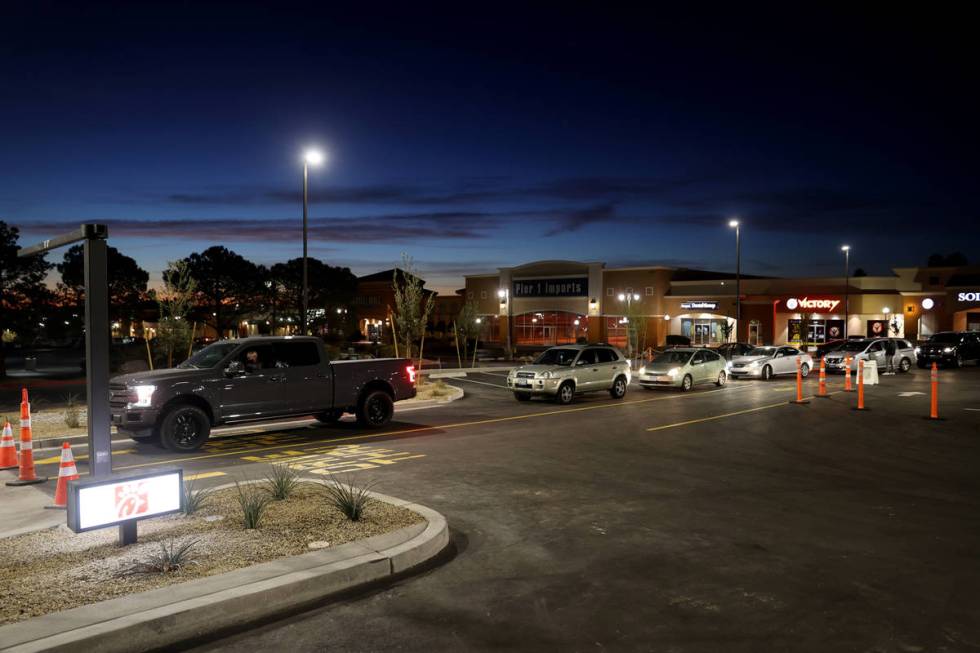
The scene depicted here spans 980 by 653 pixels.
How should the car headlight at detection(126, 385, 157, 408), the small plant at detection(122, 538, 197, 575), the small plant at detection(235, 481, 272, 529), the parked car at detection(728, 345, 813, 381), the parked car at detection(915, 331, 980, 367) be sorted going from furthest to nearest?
the parked car at detection(915, 331, 980, 367) < the parked car at detection(728, 345, 813, 381) < the car headlight at detection(126, 385, 157, 408) < the small plant at detection(235, 481, 272, 529) < the small plant at detection(122, 538, 197, 575)

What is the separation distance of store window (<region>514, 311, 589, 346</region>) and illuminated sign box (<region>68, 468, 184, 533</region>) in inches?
2440

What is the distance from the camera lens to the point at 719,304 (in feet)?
194

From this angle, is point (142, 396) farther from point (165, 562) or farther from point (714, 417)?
point (714, 417)

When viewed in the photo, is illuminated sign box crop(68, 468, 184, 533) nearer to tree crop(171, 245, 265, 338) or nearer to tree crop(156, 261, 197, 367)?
tree crop(156, 261, 197, 367)

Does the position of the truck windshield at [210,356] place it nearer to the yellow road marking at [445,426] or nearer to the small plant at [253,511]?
the yellow road marking at [445,426]

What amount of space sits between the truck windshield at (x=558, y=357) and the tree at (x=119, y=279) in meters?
45.0

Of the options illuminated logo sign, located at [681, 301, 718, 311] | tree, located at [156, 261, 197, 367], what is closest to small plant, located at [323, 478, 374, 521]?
tree, located at [156, 261, 197, 367]

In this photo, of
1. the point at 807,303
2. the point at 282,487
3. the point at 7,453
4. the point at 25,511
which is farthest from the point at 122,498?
the point at 807,303

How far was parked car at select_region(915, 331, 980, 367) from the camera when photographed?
36.2 m

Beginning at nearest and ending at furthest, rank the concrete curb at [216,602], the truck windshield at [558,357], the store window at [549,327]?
the concrete curb at [216,602] → the truck windshield at [558,357] → the store window at [549,327]

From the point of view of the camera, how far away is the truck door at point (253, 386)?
1366cm

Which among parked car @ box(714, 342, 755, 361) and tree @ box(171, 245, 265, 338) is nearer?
parked car @ box(714, 342, 755, 361)

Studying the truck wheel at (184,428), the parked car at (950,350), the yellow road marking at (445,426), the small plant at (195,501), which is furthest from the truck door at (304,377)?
the parked car at (950,350)

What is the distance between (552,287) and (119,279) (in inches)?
1438
